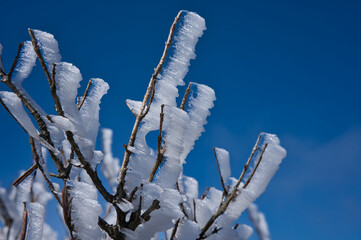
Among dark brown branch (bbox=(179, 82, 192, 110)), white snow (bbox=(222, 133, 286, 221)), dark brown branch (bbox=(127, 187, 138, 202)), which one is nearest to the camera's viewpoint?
dark brown branch (bbox=(127, 187, 138, 202))

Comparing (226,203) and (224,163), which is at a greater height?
(224,163)

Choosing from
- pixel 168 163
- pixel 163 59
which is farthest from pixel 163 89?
pixel 168 163

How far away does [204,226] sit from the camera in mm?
1614

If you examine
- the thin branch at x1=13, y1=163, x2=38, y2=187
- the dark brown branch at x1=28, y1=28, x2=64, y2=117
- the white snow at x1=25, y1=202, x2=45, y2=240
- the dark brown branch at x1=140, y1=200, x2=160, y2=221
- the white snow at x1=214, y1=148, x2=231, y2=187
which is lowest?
the white snow at x1=25, y1=202, x2=45, y2=240

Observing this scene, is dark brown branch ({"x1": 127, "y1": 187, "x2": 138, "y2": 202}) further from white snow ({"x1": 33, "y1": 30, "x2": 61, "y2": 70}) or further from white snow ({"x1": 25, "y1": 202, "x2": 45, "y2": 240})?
white snow ({"x1": 33, "y1": 30, "x2": 61, "y2": 70})

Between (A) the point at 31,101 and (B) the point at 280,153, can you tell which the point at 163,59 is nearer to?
(A) the point at 31,101

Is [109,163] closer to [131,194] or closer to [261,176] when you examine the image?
[131,194]

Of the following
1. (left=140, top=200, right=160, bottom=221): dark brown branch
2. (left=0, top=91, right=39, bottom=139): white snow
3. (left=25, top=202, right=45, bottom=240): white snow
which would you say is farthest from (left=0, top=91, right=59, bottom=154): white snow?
(left=140, top=200, right=160, bottom=221): dark brown branch

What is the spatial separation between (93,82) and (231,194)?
930 millimetres

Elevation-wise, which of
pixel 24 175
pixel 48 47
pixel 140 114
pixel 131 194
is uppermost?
pixel 48 47

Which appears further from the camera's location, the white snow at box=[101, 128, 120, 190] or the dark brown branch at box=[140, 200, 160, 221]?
the white snow at box=[101, 128, 120, 190]

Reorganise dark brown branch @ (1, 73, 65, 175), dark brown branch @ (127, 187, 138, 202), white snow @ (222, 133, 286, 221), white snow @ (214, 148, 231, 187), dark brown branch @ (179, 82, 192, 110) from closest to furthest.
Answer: dark brown branch @ (1, 73, 65, 175) < dark brown branch @ (127, 187, 138, 202) < dark brown branch @ (179, 82, 192, 110) < white snow @ (222, 133, 286, 221) < white snow @ (214, 148, 231, 187)

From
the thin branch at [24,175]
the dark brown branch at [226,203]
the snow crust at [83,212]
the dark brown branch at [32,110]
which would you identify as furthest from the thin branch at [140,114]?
the dark brown branch at [226,203]

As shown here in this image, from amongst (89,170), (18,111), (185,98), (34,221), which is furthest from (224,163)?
(18,111)
